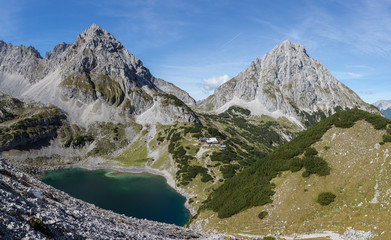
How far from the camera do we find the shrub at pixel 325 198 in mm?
40534

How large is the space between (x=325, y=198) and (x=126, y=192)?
91974 mm

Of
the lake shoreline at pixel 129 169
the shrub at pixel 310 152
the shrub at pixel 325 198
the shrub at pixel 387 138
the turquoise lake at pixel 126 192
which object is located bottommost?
the turquoise lake at pixel 126 192

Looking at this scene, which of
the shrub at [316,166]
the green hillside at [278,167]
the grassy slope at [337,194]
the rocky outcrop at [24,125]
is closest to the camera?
the grassy slope at [337,194]

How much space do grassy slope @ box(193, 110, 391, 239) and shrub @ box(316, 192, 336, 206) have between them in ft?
2.46

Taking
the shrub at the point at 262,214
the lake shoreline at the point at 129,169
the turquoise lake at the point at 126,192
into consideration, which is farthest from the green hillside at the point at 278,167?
the lake shoreline at the point at 129,169

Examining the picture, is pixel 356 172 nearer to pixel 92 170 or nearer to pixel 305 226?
pixel 305 226

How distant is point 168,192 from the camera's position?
352 feet

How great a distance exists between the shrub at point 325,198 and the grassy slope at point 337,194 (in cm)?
75

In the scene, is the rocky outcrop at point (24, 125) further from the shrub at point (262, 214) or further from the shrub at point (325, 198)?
the shrub at point (325, 198)

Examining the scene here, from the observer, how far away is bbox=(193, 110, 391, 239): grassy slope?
3547 cm

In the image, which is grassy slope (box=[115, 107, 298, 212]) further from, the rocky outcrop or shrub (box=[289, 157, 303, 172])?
the rocky outcrop

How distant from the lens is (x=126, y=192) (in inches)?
4158

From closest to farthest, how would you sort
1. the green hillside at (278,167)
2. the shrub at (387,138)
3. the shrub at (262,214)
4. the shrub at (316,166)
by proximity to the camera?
the shrub at (262,214) → the shrub at (387,138) → the shrub at (316,166) → the green hillside at (278,167)

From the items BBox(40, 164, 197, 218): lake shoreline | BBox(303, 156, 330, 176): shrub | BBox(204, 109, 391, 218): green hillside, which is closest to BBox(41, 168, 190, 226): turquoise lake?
BBox(40, 164, 197, 218): lake shoreline
